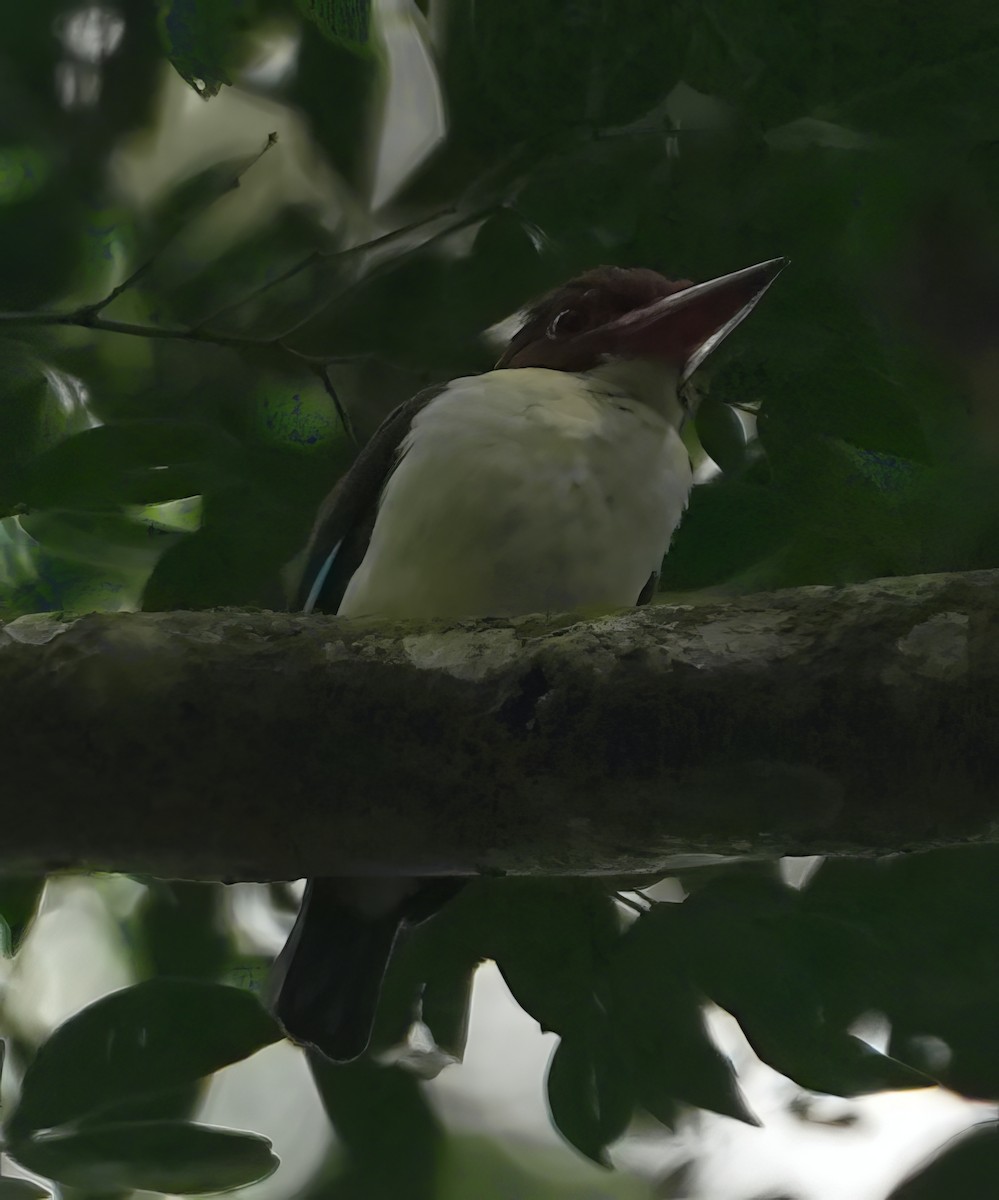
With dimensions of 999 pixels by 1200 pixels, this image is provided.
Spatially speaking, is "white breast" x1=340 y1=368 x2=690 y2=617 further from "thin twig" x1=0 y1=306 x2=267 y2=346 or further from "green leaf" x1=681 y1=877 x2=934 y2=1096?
"green leaf" x1=681 y1=877 x2=934 y2=1096

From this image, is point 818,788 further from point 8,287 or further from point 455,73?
point 8,287

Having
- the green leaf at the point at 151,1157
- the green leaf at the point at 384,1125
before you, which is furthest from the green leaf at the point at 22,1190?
the green leaf at the point at 384,1125

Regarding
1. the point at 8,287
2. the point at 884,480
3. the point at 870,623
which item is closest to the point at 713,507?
the point at 884,480

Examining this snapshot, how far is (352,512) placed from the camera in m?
2.44

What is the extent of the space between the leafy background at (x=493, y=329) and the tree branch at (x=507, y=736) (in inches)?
30.8

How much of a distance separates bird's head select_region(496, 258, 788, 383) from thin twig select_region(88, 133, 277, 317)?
0.56m

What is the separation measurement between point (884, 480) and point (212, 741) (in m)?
1.20

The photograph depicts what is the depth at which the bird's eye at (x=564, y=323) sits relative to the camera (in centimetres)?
261

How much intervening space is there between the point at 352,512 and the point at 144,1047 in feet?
3.09

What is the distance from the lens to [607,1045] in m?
2.17

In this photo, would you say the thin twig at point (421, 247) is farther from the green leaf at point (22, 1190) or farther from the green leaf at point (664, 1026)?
the green leaf at point (22, 1190)

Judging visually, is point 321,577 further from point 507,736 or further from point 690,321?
point 507,736

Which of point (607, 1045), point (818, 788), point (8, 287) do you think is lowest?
point (607, 1045)

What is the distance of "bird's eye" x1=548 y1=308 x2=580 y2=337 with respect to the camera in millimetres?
2611
